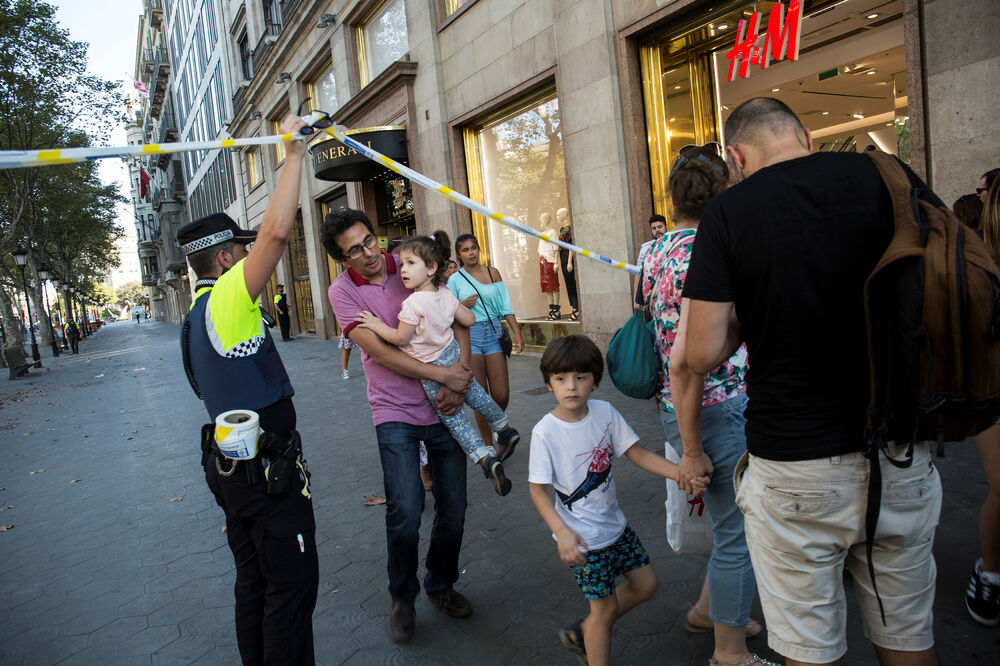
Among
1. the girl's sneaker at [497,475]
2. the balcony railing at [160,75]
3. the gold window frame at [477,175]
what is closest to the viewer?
the girl's sneaker at [497,475]

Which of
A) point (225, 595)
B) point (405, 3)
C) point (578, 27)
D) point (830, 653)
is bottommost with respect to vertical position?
point (225, 595)

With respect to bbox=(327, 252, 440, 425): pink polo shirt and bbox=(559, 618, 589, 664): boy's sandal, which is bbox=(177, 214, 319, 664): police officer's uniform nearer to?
bbox=(327, 252, 440, 425): pink polo shirt

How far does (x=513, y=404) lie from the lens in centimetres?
778

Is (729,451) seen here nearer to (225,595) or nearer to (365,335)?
(365,335)

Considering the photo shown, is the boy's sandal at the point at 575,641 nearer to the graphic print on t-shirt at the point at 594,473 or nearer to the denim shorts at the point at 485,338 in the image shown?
the graphic print on t-shirt at the point at 594,473

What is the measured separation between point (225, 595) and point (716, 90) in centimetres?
847

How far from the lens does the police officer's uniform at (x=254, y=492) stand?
233cm

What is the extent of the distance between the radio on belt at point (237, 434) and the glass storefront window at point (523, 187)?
8.71 m

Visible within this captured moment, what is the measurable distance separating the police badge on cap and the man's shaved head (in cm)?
188

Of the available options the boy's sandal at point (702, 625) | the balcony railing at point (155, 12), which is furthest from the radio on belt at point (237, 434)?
the balcony railing at point (155, 12)

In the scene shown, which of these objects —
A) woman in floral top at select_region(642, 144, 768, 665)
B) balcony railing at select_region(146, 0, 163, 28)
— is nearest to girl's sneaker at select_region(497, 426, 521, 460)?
woman in floral top at select_region(642, 144, 768, 665)

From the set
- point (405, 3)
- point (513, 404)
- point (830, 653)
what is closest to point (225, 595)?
point (830, 653)

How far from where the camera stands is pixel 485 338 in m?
5.49

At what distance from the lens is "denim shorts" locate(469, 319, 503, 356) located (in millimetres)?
5445
